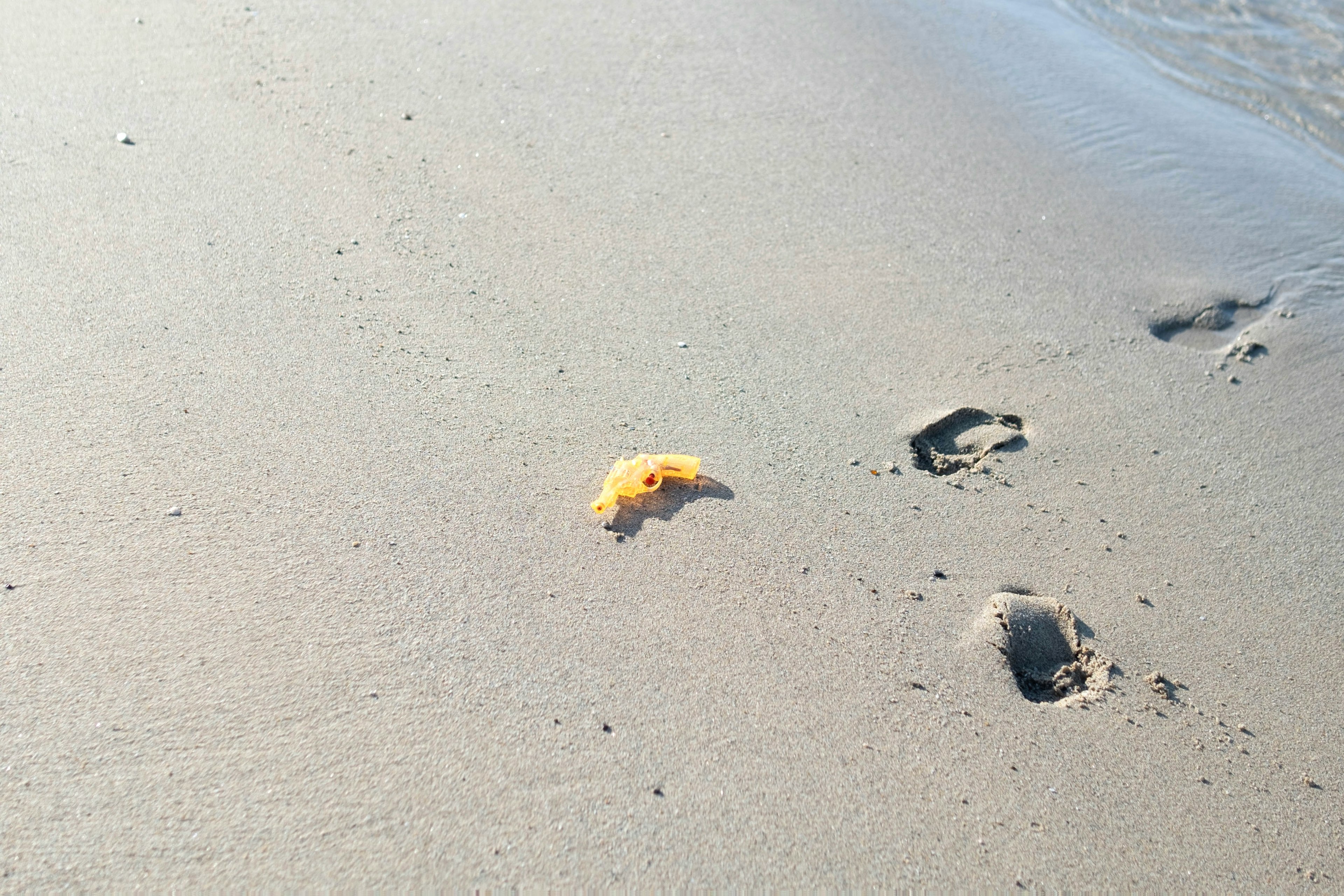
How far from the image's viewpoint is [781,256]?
3.45 meters

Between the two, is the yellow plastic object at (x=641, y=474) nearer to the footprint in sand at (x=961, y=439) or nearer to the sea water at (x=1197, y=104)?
the footprint in sand at (x=961, y=439)

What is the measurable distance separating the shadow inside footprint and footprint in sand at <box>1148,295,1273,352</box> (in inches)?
77.4

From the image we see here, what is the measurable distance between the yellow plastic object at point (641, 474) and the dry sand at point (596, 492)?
0.26 feet

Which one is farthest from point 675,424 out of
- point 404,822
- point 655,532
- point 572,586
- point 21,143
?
point 21,143

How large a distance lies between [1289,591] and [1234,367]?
1060 mm

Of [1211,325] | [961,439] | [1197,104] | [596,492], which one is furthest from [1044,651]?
[1197,104]

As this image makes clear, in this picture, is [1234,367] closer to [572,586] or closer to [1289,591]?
[1289,591]

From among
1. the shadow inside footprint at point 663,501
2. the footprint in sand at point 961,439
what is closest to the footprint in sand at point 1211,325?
the footprint in sand at point 961,439

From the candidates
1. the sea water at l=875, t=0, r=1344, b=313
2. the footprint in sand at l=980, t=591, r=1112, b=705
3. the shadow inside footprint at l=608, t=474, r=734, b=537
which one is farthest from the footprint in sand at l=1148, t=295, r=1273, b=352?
the shadow inside footprint at l=608, t=474, r=734, b=537

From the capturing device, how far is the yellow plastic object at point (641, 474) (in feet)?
8.04

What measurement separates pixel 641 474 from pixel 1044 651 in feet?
3.75

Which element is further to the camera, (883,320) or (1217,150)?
(1217,150)

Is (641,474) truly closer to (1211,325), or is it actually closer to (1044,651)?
(1044,651)

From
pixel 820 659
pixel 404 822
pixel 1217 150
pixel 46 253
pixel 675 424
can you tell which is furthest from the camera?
pixel 1217 150
